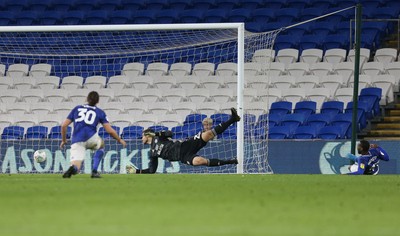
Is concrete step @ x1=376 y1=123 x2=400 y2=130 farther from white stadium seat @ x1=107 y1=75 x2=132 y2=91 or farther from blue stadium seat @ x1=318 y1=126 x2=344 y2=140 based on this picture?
white stadium seat @ x1=107 y1=75 x2=132 y2=91

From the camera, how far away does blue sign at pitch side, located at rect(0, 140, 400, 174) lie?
26594mm

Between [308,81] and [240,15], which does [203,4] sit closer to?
[240,15]

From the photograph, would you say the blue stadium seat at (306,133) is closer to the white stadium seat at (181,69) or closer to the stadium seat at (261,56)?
the stadium seat at (261,56)

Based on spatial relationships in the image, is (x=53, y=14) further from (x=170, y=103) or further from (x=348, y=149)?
(x=348, y=149)

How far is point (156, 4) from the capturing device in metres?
36.9

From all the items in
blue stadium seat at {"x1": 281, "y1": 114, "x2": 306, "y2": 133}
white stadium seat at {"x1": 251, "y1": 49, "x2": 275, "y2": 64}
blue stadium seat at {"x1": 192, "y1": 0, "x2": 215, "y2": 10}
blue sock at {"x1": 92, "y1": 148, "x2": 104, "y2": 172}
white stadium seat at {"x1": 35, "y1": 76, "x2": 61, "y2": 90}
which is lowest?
blue sock at {"x1": 92, "y1": 148, "x2": 104, "y2": 172}

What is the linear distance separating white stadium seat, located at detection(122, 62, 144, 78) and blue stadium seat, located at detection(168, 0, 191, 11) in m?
4.37

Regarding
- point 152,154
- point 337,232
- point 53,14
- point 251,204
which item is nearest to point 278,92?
point 152,154

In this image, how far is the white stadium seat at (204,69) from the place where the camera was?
31.9 meters

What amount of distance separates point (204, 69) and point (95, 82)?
3059 mm

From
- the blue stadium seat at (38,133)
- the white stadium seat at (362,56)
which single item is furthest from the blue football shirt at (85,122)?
the white stadium seat at (362,56)

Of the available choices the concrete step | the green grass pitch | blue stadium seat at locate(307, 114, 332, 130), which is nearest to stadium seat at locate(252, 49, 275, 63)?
blue stadium seat at locate(307, 114, 332, 130)

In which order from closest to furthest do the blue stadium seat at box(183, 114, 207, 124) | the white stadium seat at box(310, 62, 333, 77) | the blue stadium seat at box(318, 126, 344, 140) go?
the blue stadium seat at box(318, 126, 344, 140), the blue stadium seat at box(183, 114, 207, 124), the white stadium seat at box(310, 62, 333, 77)

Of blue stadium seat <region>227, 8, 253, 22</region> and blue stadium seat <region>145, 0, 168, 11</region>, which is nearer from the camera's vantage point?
blue stadium seat <region>227, 8, 253, 22</region>
